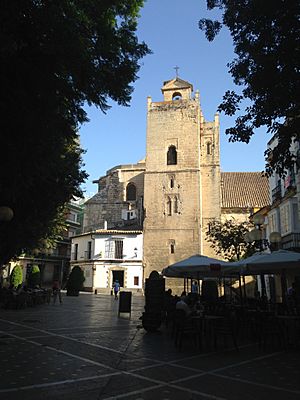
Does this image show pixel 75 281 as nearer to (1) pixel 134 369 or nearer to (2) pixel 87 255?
(2) pixel 87 255

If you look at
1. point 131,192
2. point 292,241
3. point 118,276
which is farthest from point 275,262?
point 131,192

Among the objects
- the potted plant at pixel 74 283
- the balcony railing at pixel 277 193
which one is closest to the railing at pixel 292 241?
the balcony railing at pixel 277 193

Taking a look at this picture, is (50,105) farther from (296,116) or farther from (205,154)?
(205,154)

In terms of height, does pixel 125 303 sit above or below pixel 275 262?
below

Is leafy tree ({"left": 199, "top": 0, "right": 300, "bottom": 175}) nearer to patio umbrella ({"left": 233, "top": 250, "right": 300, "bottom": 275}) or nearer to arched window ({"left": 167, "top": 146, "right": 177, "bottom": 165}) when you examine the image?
patio umbrella ({"left": 233, "top": 250, "right": 300, "bottom": 275})

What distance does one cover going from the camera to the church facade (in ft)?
136

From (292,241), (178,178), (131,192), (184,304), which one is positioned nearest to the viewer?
(184,304)

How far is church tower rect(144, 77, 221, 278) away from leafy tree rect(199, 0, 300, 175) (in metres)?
32.9

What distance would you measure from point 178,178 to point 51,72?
1432 inches

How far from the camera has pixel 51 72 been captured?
23.4 feet

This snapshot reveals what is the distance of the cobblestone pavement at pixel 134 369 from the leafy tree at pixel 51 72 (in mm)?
3545

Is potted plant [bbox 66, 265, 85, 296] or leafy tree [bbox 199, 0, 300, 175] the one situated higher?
leafy tree [bbox 199, 0, 300, 175]

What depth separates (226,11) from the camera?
7.93 meters

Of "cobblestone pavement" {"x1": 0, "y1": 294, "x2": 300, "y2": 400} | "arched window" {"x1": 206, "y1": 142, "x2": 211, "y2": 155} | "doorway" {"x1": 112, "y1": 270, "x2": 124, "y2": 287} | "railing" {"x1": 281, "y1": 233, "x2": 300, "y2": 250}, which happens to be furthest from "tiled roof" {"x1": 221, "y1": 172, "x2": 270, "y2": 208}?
"cobblestone pavement" {"x1": 0, "y1": 294, "x2": 300, "y2": 400}
